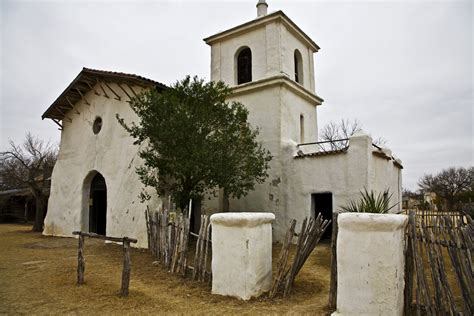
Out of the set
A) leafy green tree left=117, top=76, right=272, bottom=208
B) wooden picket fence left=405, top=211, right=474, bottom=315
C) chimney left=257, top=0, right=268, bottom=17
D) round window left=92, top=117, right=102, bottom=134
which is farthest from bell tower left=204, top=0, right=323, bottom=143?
wooden picket fence left=405, top=211, right=474, bottom=315

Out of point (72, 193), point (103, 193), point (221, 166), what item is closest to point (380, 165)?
point (221, 166)

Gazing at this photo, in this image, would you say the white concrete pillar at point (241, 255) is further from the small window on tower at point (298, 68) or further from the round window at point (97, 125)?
the round window at point (97, 125)

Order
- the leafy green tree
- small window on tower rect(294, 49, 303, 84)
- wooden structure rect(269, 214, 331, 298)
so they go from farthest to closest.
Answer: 1. small window on tower rect(294, 49, 303, 84)
2. the leafy green tree
3. wooden structure rect(269, 214, 331, 298)

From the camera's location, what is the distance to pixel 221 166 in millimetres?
11438

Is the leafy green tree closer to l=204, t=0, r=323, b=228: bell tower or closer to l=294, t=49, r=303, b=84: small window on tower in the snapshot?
l=204, t=0, r=323, b=228: bell tower

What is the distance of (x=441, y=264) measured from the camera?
4.97m

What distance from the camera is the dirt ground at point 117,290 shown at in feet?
20.9

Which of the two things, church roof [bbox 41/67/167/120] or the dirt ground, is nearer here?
the dirt ground

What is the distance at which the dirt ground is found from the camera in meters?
6.37

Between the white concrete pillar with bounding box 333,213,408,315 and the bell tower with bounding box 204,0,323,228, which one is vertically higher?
the bell tower with bounding box 204,0,323,228

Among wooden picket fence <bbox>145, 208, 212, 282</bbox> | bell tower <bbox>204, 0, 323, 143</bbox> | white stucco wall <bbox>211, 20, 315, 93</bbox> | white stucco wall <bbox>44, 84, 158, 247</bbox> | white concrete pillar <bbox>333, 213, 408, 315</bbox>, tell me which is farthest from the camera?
white stucco wall <bbox>211, 20, 315, 93</bbox>

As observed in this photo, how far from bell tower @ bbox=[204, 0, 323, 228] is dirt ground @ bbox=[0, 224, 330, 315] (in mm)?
4476

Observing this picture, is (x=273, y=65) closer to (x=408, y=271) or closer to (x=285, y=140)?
(x=285, y=140)

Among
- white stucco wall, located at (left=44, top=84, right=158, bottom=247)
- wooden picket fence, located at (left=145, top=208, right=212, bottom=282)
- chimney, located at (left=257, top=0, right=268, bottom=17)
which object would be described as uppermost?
chimney, located at (left=257, top=0, right=268, bottom=17)
